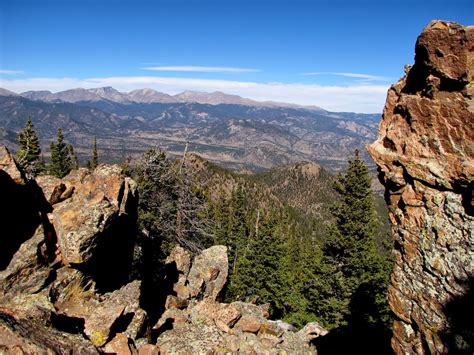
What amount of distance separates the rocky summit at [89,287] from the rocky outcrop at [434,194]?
1009 centimetres

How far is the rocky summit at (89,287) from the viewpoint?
13555 millimetres

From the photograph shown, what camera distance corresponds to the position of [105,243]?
677 inches

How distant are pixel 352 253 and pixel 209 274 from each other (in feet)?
45.9

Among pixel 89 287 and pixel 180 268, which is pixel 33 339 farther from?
pixel 180 268

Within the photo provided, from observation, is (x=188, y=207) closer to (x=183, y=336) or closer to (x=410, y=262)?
(x=183, y=336)

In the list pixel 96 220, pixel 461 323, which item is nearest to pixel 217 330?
pixel 96 220

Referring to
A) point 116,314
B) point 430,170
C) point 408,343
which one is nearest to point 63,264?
point 116,314

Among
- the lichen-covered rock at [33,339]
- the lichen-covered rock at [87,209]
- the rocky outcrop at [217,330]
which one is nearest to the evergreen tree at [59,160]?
the rocky outcrop at [217,330]

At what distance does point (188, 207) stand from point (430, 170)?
29.8 metres

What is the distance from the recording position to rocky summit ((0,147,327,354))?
13.6m

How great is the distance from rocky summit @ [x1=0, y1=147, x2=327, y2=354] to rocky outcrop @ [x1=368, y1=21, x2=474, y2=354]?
10.1 m

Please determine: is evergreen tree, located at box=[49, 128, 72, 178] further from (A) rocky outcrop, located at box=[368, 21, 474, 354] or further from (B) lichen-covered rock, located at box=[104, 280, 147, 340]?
(A) rocky outcrop, located at box=[368, 21, 474, 354]

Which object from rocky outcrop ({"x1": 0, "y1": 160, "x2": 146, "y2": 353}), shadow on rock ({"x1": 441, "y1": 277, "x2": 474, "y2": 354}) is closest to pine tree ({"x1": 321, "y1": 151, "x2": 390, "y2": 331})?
rocky outcrop ({"x1": 0, "y1": 160, "x2": 146, "y2": 353})

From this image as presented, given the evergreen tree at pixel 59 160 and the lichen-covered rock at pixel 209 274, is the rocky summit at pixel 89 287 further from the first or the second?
the evergreen tree at pixel 59 160
